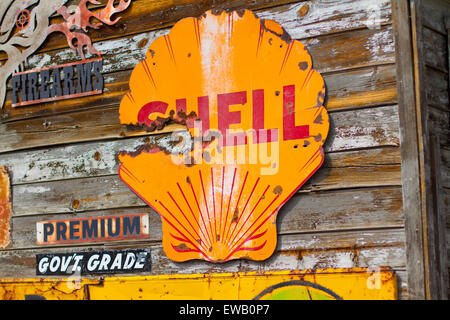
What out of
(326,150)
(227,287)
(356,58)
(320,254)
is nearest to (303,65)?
(356,58)

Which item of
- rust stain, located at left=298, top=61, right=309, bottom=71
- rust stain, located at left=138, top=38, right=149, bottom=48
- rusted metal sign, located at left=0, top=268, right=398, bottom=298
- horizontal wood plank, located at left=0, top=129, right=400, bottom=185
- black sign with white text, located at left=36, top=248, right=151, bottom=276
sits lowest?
rusted metal sign, located at left=0, top=268, right=398, bottom=298

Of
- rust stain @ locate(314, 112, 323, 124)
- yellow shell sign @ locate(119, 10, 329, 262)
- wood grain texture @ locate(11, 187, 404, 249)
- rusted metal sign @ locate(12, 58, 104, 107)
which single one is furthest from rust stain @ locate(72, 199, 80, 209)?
rust stain @ locate(314, 112, 323, 124)

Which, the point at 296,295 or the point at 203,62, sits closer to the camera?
the point at 296,295

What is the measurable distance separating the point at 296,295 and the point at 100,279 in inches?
52.8

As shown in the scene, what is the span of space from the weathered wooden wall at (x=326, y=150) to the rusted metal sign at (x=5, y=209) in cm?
5

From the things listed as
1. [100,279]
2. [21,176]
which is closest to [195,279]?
[100,279]

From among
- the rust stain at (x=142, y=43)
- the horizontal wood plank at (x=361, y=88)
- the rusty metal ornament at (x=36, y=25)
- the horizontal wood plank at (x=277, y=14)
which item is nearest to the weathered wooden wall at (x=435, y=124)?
the horizontal wood plank at (x=361, y=88)

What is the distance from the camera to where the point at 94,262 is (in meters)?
4.29

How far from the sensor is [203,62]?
4.05 m

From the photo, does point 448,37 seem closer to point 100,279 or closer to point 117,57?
point 117,57

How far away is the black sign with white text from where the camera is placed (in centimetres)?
414

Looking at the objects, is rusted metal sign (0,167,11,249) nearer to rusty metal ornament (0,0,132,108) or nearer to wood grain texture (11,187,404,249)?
rusty metal ornament (0,0,132,108)

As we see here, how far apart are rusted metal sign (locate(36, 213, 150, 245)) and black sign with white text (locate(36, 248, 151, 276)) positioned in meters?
0.09

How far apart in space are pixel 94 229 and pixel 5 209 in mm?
822
